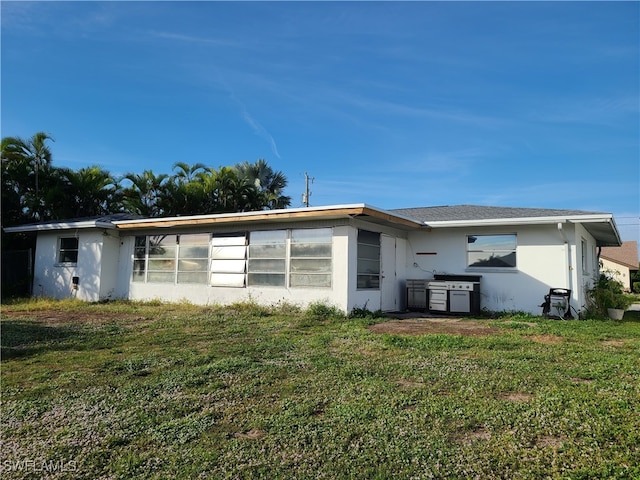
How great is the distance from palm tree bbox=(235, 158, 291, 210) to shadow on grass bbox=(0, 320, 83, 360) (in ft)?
47.2

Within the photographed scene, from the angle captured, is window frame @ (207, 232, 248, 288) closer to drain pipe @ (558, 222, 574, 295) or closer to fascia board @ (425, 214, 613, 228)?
fascia board @ (425, 214, 613, 228)

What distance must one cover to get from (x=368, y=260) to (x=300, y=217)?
88.1 inches

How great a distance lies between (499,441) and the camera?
3121mm

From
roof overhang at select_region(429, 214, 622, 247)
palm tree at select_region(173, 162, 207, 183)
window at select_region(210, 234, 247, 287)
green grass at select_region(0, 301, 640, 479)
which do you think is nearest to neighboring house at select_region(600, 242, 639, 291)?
roof overhang at select_region(429, 214, 622, 247)

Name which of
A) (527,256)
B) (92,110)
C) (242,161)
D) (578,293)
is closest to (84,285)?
(92,110)

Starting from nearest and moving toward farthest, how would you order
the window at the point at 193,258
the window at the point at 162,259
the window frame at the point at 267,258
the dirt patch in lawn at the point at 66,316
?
the dirt patch in lawn at the point at 66,316 < the window frame at the point at 267,258 < the window at the point at 193,258 < the window at the point at 162,259

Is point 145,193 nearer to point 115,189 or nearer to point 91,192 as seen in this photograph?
point 115,189

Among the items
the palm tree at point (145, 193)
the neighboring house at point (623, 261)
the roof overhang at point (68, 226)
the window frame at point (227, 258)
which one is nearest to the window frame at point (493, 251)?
the window frame at point (227, 258)

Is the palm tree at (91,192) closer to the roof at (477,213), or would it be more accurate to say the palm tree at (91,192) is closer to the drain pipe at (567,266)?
the roof at (477,213)

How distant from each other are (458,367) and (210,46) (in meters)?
9.31

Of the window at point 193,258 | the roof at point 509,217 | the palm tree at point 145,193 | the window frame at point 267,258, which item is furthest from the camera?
the palm tree at point 145,193

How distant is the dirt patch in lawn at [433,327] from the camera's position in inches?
324

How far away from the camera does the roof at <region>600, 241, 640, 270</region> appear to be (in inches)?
1245

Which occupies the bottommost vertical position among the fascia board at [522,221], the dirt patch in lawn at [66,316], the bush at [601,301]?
the dirt patch in lawn at [66,316]
